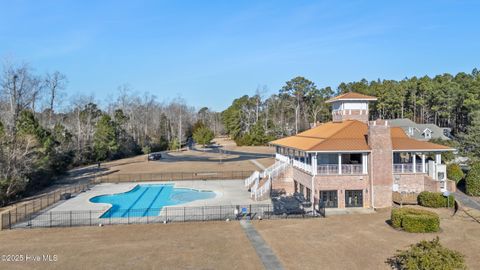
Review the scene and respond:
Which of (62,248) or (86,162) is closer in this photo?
(62,248)

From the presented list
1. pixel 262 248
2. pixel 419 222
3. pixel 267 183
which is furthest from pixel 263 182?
pixel 262 248

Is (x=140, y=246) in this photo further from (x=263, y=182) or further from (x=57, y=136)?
(x=57, y=136)

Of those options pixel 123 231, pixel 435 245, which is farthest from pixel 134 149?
pixel 435 245

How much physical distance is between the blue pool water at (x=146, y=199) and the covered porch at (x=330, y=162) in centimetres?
851

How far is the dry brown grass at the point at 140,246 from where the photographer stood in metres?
16.4

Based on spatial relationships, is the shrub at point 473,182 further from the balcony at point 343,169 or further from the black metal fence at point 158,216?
the black metal fence at point 158,216

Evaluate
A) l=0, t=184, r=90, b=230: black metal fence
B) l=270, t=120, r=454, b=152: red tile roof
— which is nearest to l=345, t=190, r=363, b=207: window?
l=270, t=120, r=454, b=152: red tile roof

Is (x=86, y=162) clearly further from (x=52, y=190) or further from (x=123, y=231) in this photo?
(x=123, y=231)

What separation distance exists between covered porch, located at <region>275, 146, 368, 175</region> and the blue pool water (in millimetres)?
8507

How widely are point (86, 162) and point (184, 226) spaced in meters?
44.2

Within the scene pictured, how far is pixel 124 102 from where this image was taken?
3698 inches

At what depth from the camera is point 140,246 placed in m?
19.0

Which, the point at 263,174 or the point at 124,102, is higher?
the point at 124,102

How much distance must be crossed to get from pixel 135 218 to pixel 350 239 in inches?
571
